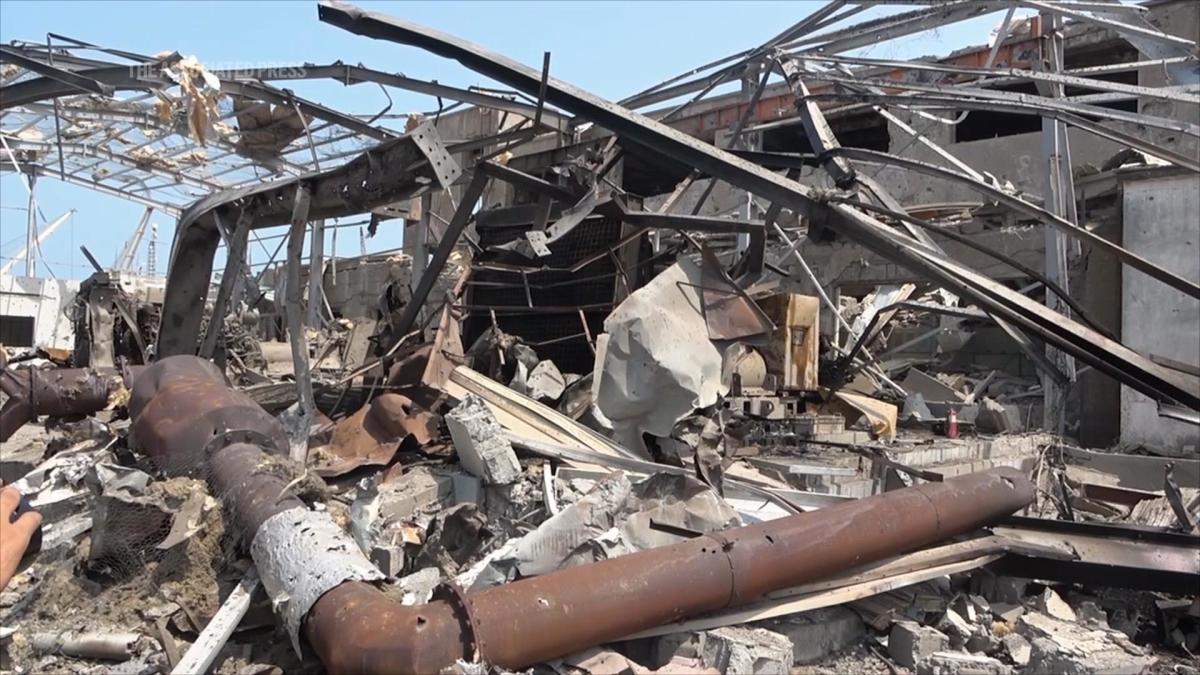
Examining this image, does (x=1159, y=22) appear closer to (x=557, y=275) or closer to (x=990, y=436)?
(x=990, y=436)

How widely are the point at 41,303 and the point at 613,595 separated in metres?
24.4

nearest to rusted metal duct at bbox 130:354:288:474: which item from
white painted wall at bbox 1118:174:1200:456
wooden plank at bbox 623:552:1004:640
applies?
wooden plank at bbox 623:552:1004:640

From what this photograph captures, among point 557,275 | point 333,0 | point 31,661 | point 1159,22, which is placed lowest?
point 31,661

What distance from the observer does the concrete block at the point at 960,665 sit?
3.75 meters

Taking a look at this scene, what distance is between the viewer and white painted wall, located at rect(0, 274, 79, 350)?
21281 mm

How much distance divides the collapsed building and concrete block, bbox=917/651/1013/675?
20 mm

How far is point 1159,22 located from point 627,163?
11.3 meters

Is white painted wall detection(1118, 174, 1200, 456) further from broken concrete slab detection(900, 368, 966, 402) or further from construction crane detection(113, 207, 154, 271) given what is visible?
construction crane detection(113, 207, 154, 271)

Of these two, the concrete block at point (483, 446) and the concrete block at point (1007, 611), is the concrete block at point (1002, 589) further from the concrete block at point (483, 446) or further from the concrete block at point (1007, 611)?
the concrete block at point (483, 446)

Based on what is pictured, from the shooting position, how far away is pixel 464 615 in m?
2.90

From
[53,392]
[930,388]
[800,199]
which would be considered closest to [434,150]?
[800,199]

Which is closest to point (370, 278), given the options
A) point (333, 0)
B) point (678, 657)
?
point (333, 0)

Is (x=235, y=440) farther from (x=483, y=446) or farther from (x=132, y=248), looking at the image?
(x=132, y=248)

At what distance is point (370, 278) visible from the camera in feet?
69.9
